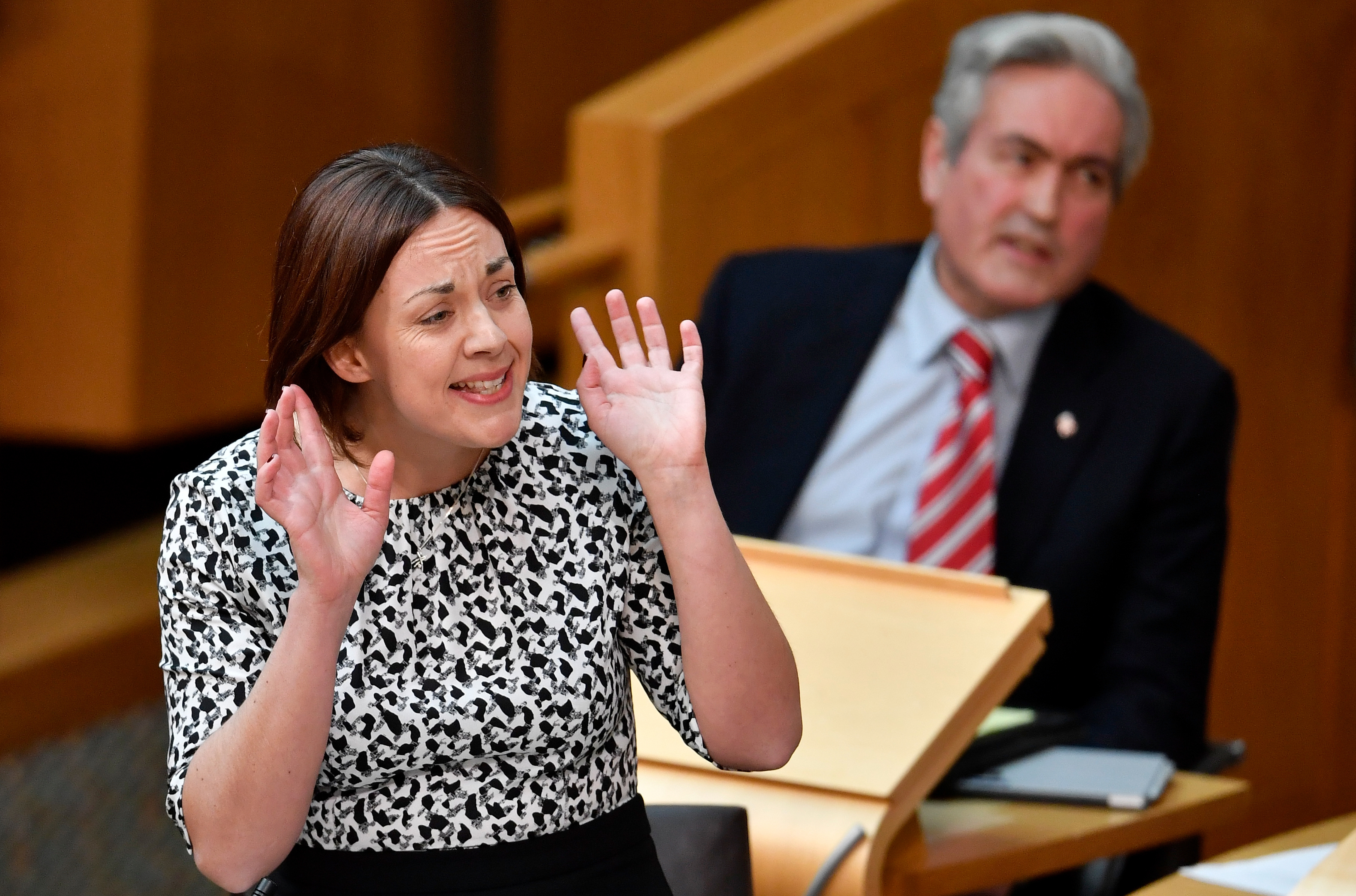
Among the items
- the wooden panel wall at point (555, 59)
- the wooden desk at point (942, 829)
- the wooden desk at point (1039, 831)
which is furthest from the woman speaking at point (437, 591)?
the wooden panel wall at point (555, 59)

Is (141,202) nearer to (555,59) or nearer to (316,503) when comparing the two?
(555,59)

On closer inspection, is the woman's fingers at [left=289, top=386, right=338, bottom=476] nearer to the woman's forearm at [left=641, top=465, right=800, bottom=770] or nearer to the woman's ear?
the woman's ear

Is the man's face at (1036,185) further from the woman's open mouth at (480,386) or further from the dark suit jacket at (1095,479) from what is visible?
the woman's open mouth at (480,386)

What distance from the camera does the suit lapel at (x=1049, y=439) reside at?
97.3 inches

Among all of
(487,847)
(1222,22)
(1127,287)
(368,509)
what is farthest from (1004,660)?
(1222,22)

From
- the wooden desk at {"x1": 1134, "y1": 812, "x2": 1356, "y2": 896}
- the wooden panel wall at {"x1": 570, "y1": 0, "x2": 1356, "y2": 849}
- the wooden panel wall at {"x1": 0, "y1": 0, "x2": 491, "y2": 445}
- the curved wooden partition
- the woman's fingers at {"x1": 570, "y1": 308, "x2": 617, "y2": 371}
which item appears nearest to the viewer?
the woman's fingers at {"x1": 570, "y1": 308, "x2": 617, "y2": 371}

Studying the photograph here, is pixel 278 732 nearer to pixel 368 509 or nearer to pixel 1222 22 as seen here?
pixel 368 509

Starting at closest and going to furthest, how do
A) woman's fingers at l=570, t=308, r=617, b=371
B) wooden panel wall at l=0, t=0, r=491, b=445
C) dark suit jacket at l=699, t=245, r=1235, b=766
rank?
woman's fingers at l=570, t=308, r=617, b=371 → dark suit jacket at l=699, t=245, r=1235, b=766 → wooden panel wall at l=0, t=0, r=491, b=445

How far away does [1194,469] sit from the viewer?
2.46 metres

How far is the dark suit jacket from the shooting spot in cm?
237

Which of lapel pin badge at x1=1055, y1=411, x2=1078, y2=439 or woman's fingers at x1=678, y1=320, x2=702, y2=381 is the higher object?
woman's fingers at x1=678, y1=320, x2=702, y2=381

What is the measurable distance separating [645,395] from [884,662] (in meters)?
0.58

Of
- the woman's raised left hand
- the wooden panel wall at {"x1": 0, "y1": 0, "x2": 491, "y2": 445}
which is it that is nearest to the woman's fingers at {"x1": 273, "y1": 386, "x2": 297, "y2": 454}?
the woman's raised left hand

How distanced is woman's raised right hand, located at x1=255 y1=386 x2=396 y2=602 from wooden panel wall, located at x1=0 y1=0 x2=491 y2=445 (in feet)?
8.43
